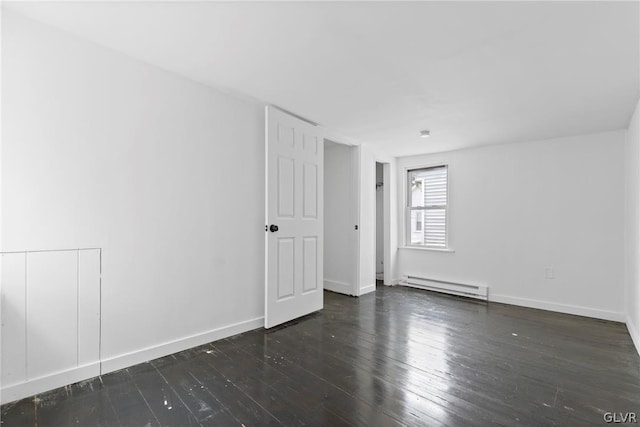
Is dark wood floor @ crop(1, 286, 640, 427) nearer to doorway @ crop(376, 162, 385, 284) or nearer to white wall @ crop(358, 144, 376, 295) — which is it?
white wall @ crop(358, 144, 376, 295)

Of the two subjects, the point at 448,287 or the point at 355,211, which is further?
the point at 448,287

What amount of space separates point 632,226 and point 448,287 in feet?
7.37

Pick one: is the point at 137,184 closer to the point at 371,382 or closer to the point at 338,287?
the point at 371,382

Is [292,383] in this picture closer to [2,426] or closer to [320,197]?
[2,426]

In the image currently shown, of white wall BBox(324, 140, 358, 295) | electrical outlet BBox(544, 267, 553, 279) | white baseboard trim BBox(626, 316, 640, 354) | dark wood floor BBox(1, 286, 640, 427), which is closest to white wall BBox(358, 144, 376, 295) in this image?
white wall BBox(324, 140, 358, 295)

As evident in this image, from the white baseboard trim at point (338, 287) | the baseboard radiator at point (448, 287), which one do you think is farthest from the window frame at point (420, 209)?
A: the white baseboard trim at point (338, 287)

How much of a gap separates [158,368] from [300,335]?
3.99 feet

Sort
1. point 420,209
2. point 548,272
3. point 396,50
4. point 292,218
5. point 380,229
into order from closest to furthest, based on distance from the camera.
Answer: point 396,50 → point 292,218 → point 548,272 → point 420,209 → point 380,229

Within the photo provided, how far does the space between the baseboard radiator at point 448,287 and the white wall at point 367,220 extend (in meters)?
0.73

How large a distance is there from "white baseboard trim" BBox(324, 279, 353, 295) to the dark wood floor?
4.39ft

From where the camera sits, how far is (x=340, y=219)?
188 inches

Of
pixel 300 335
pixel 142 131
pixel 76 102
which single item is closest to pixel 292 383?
pixel 300 335

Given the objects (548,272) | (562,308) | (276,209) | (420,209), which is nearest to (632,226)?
(548,272)

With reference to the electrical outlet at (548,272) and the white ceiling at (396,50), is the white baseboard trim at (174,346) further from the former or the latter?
the electrical outlet at (548,272)
